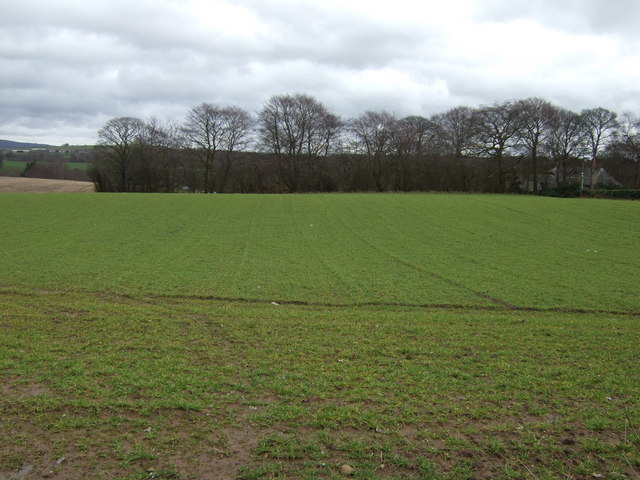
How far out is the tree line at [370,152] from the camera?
67.5m

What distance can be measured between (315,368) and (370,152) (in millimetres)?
69321

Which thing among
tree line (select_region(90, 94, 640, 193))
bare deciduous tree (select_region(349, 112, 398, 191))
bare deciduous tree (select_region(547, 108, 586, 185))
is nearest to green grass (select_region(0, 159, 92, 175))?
tree line (select_region(90, 94, 640, 193))

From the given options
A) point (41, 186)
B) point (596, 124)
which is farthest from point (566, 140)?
point (41, 186)

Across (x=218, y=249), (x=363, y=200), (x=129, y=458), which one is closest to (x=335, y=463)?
(x=129, y=458)

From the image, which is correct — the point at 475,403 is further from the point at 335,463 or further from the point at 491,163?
the point at 491,163

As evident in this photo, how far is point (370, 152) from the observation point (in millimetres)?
72875

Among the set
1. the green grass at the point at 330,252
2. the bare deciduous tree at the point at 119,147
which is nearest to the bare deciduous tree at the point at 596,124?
the green grass at the point at 330,252

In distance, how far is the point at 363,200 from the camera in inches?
1721

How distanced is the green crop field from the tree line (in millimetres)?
55790

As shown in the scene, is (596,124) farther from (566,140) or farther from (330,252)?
(330,252)

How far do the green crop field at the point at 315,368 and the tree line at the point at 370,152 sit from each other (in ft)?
183

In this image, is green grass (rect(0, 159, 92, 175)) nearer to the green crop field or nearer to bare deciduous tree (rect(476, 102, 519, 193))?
bare deciduous tree (rect(476, 102, 519, 193))

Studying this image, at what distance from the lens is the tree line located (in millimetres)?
67500

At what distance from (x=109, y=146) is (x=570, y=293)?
72314mm
